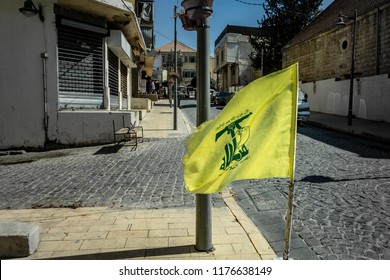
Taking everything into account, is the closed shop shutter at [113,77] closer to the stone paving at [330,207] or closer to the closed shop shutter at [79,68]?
the closed shop shutter at [79,68]

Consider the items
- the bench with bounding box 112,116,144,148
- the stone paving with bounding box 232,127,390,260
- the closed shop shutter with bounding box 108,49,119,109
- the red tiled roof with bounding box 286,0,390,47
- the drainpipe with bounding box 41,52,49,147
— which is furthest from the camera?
the red tiled roof with bounding box 286,0,390,47

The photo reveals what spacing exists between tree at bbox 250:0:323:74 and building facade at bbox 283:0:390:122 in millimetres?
6374

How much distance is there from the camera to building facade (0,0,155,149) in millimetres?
10148

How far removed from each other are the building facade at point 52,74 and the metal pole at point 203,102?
795 centimetres

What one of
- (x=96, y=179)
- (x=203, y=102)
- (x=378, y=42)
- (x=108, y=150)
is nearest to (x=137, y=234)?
(x=203, y=102)

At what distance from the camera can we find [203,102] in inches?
136

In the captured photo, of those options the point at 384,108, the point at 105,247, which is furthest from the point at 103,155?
the point at 384,108

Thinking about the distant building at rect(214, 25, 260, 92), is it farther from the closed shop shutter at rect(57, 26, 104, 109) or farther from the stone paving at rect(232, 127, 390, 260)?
the stone paving at rect(232, 127, 390, 260)

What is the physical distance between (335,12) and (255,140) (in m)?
26.9

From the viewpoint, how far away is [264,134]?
2869 millimetres

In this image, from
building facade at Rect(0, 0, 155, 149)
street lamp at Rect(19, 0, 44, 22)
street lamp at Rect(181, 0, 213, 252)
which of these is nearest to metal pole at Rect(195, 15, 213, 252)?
street lamp at Rect(181, 0, 213, 252)

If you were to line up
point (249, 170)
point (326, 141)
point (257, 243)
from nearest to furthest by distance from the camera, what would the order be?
point (249, 170)
point (257, 243)
point (326, 141)
